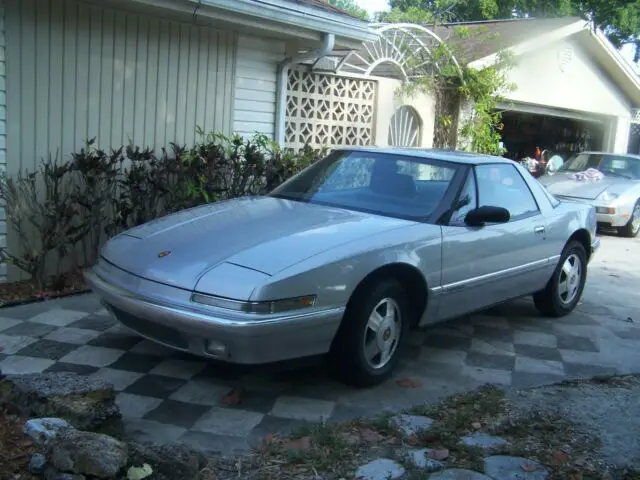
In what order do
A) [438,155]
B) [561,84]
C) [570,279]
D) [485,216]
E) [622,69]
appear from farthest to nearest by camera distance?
[622,69], [561,84], [570,279], [438,155], [485,216]

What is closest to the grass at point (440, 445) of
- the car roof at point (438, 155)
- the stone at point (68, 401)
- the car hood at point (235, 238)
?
the stone at point (68, 401)

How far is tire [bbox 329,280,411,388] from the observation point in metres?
4.44

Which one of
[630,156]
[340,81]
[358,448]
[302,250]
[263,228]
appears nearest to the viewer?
[358,448]

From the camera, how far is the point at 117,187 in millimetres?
7484

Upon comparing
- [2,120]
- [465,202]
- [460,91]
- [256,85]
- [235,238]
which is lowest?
A: [235,238]

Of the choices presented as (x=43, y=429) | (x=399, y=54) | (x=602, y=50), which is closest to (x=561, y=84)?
(x=602, y=50)

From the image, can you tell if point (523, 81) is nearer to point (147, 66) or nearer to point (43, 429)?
point (147, 66)

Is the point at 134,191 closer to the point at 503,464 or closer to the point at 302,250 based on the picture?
the point at 302,250

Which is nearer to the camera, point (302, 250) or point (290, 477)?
point (290, 477)

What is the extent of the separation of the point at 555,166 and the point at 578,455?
1442cm

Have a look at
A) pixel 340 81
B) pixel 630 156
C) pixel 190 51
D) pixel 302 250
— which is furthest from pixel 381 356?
pixel 630 156

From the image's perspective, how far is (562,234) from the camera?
650cm

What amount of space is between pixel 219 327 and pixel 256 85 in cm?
546

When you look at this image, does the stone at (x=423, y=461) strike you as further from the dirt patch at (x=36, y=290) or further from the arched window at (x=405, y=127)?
the arched window at (x=405, y=127)
